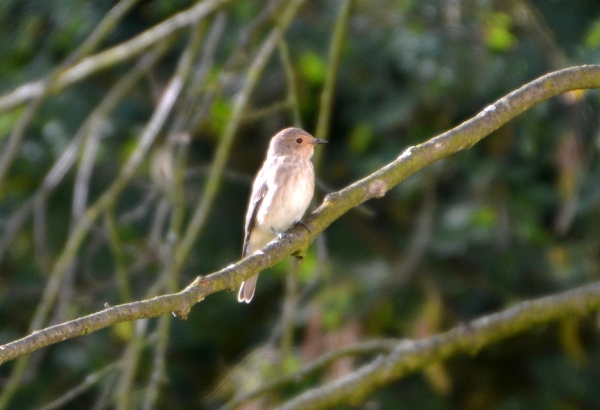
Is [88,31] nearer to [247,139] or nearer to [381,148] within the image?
[247,139]

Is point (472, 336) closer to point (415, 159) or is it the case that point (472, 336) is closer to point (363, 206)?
point (363, 206)

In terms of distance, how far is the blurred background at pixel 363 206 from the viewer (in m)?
6.17

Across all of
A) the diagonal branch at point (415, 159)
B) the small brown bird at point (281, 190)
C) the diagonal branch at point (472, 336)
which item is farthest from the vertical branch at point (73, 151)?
the diagonal branch at point (415, 159)

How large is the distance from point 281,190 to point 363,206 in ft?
3.73

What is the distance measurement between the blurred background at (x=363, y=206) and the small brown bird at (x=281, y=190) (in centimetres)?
46

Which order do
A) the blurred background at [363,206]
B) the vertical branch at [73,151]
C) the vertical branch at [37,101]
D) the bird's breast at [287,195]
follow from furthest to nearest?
the blurred background at [363,206] < the vertical branch at [73,151] < the vertical branch at [37,101] < the bird's breast at [287,195]

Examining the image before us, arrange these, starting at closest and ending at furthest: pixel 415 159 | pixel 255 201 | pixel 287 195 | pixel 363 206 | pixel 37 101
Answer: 1. pixel 415 159
2. pixel 287 195
3. pixel 37 101
4. pixel 255 201
5. pixel 363 206

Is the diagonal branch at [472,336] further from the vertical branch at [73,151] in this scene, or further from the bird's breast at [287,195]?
the vertical branch at [73,151]

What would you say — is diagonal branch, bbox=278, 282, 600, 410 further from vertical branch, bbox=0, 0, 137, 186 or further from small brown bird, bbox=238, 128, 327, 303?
vertical branch, bbox=0, 0, 137, 186

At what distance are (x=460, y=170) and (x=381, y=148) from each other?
602 mm

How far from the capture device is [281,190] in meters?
4.82

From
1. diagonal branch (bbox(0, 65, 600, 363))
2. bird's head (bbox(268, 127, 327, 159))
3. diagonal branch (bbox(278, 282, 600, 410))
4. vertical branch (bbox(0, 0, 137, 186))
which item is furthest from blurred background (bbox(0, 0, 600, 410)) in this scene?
diagonal branch (bbox(0, 65, 600, 363))

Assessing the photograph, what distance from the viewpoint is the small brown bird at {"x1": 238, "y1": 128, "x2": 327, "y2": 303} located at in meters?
4.72

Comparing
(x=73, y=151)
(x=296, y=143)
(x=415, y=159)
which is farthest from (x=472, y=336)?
(x=73, y=151)
